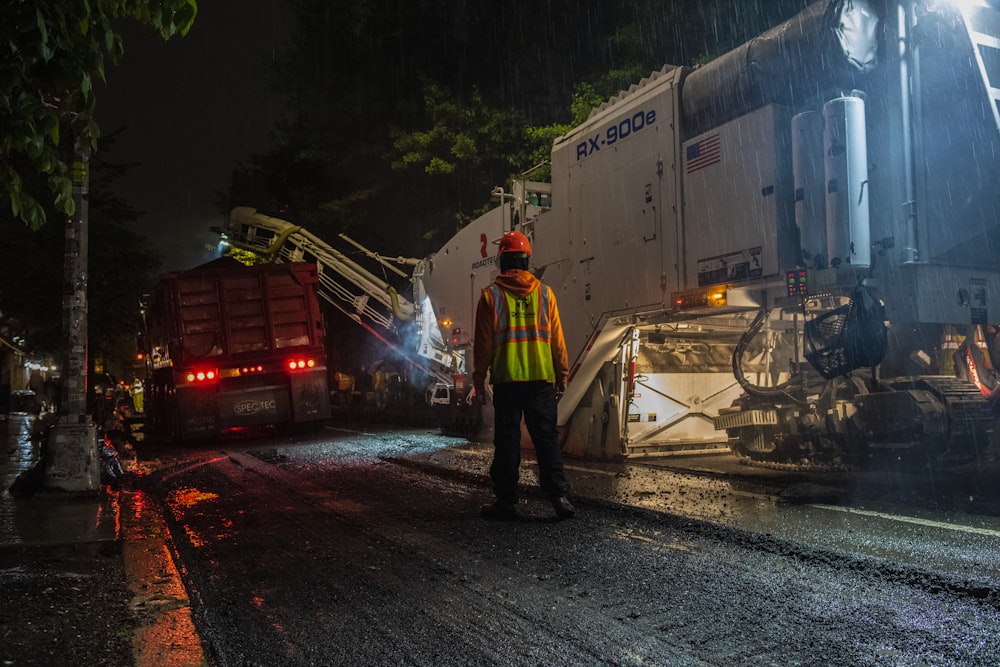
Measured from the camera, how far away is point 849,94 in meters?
7.12

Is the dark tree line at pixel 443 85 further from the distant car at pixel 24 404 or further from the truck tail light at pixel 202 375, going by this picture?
the distant car at pixel 24 404

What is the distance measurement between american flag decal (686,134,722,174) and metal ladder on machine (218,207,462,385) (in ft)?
23.9

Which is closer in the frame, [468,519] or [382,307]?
[468,519]

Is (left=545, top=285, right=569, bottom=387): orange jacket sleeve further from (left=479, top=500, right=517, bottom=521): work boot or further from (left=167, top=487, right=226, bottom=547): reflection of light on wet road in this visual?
(left=167, top=487, right=226, bottom=547): reflection of light on wet road

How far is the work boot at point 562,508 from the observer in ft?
18.0

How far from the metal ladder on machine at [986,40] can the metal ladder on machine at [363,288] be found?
970 centimetres

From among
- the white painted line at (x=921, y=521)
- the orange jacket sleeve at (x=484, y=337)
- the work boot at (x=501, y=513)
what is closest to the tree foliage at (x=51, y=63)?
the orange jacket sleeve at (x=484, y=337)

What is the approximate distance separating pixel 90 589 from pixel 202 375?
952 cm

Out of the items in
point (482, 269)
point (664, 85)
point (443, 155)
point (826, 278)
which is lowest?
point (826, 278)

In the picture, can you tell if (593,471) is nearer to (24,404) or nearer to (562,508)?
(562,508)

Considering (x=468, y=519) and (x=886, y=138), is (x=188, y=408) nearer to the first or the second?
(x=468, y=519)

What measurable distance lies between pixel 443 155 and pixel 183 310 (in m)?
9.62

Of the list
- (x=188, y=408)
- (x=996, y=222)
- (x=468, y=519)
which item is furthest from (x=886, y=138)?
(x=188, y=408)

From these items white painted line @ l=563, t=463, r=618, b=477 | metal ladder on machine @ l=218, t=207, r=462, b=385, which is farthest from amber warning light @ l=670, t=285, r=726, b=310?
metal ladder on machine @ l=218, t=207, r=462, b=385
